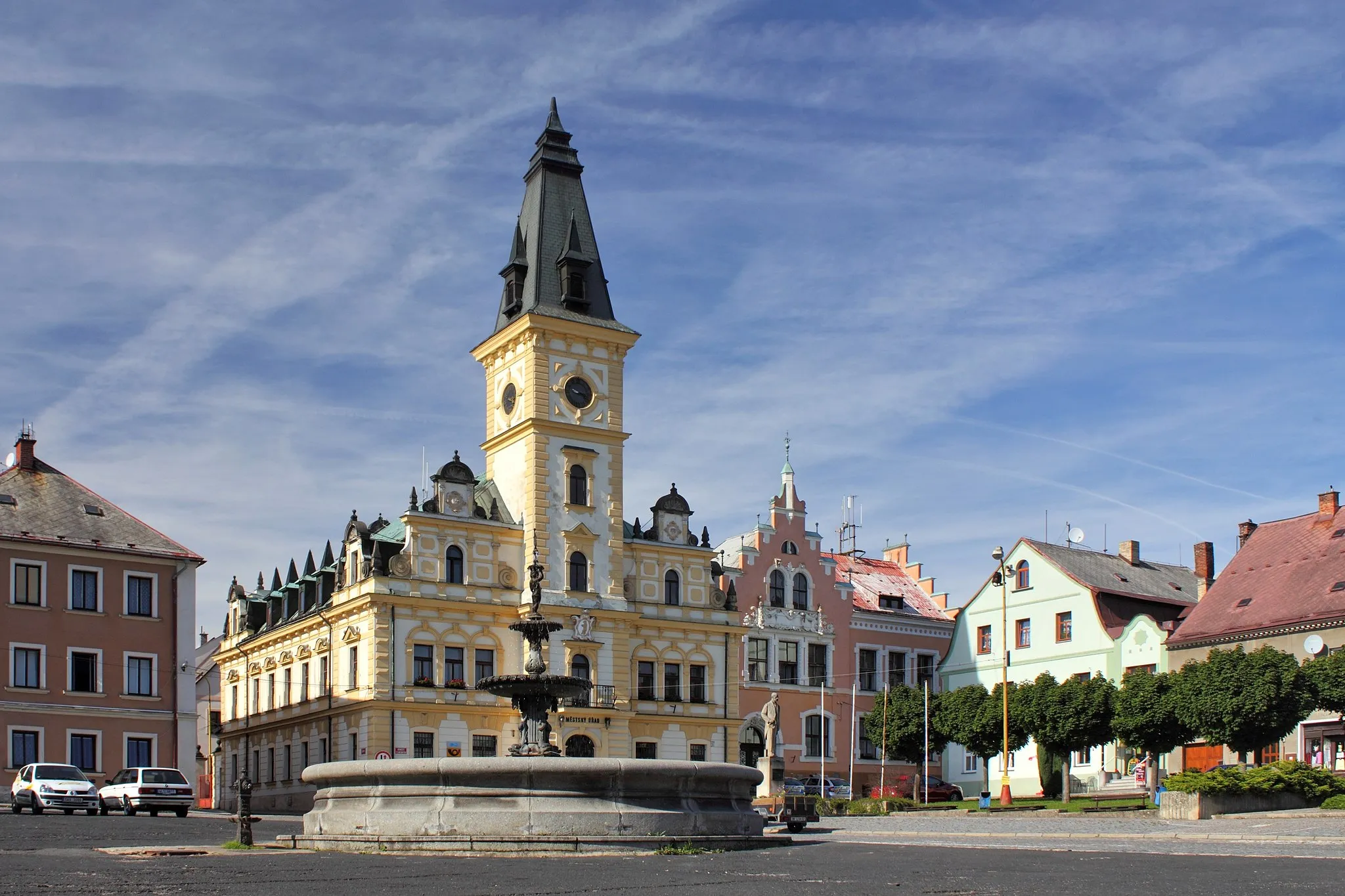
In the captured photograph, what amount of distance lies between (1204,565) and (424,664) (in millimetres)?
34782

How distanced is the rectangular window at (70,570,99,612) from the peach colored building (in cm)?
2678

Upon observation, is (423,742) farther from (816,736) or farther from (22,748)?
(816,736)

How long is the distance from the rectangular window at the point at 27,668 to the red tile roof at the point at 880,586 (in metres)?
36.3

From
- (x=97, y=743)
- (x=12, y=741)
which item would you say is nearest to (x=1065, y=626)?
(x=97, y=743)

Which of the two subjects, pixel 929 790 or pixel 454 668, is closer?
pixel 454 668

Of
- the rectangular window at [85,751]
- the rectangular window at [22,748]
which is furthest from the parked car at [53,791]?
the rectangular window at [85,751]

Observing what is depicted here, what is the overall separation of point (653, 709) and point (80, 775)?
88.5 feet

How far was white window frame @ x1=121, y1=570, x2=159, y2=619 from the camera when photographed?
5366 cm

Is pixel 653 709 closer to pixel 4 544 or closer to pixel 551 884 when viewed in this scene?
pixel 4 544

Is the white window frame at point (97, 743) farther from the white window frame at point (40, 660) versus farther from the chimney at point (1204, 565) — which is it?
the chimney at point (1204, 565)

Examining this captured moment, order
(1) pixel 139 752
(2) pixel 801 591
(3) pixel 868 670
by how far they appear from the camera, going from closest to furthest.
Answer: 1. (1) pixel 139 752
2. (2) pixel 801 591
3. (3) pixel 868 670

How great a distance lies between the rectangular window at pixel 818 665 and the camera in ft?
234

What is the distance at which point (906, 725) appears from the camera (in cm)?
6328

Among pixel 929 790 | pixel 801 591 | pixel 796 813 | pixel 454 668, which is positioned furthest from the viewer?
pixel 801 591
